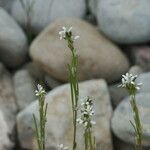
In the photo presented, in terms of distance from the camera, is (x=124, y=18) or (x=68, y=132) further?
(x=124, y=18)

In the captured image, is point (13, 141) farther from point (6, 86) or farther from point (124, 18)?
point (124, 18)

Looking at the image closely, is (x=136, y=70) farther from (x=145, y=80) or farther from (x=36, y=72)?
(x=36, y=72)

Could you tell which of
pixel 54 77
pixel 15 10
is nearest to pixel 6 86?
pixel 54 77

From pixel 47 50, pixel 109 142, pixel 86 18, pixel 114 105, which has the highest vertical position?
pixel 86 18

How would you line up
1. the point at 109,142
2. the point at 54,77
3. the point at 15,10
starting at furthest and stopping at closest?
the point at 15,10 < the point at 54,77 < the point at 109,142

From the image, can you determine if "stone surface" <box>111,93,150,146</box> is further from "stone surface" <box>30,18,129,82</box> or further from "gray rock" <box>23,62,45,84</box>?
"gray rock" <box>23,62,45,84</box>

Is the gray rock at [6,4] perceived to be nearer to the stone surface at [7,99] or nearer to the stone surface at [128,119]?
the stone surface at [7,99]

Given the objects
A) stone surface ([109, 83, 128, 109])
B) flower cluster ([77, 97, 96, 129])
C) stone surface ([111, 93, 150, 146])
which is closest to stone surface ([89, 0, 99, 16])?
stone surface ([109, 83, 128, 109])

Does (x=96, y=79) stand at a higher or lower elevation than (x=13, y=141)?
higher
